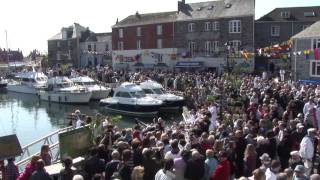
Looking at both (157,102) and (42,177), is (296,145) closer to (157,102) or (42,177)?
(42,177)

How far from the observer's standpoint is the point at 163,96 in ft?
123

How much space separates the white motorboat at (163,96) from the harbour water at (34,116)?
0.87 metres

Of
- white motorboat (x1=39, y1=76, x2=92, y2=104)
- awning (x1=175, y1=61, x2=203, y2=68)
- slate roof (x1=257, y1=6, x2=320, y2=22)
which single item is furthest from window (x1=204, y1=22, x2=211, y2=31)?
white motorboat (x1=39, y1=76, x2=92, y2=104)

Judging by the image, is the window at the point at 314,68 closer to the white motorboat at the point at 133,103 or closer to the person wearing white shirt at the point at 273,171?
the white motorboat at the point at 133,103

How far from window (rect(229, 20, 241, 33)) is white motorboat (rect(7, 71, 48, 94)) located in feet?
75.6

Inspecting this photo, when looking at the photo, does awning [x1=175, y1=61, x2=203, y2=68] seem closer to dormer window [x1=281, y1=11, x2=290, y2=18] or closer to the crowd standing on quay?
dormer window [x1=281, y1=11, x2=290, y2=18]

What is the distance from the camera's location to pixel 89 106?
45094 mm

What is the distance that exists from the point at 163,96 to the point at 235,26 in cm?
2045

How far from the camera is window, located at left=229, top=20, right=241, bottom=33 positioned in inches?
2125

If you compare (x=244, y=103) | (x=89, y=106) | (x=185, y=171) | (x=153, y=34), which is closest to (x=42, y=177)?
(x=185, y=171)

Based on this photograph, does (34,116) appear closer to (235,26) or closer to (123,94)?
(123,94)

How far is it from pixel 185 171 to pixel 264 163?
1.76m

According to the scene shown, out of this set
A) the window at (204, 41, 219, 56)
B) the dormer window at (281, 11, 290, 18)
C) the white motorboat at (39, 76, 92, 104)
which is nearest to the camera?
the white motorboat at (39, 76, 92, 104)

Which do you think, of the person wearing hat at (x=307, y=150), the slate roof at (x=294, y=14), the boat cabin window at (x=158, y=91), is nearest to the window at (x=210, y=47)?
the slate roof at (x=294, y=14)
